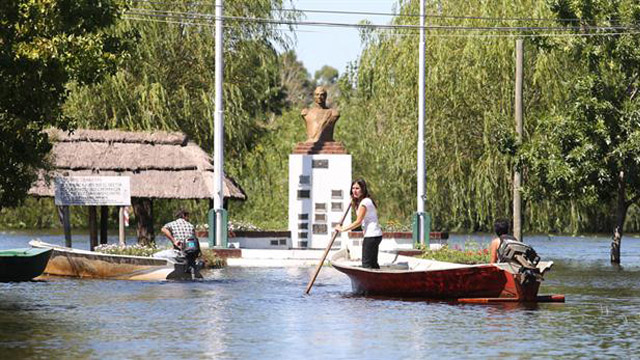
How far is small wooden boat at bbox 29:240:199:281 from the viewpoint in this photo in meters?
34.8

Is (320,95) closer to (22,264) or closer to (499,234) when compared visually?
(22,264)

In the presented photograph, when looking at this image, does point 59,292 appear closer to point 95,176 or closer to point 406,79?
point 95,176

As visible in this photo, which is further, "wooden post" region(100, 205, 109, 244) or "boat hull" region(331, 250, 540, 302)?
"wooden post" region(100, 205, 109, 244)

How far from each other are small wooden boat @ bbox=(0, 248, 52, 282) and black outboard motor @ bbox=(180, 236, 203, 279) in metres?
3.10

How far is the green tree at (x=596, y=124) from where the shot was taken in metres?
42.2

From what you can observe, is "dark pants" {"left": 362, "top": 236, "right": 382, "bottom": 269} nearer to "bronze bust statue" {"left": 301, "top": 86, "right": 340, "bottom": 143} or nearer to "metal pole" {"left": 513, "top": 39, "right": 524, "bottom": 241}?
"metal pole" {"left": 513, "top": 39, "right": 524, "bottom": 241}

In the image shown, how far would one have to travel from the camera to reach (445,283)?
2809 cm

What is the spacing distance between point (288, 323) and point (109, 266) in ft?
43.1

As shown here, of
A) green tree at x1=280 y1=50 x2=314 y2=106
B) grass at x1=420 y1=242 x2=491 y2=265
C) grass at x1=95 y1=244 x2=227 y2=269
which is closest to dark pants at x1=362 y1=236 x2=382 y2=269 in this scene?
grass at x1=420 y1=242 x2=491 y2=265

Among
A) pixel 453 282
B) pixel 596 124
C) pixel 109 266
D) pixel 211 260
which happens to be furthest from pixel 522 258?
pixel 596 124

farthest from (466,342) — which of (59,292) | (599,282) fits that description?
(599,282)

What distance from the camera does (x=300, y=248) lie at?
4684 cm

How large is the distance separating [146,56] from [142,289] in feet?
72.9

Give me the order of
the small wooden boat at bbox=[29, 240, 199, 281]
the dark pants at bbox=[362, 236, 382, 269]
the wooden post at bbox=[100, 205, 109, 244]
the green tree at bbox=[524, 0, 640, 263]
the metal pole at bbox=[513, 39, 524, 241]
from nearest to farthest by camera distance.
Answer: the dark pants at bbox=[362, 236, 382, 269] → the small wooden boat at bbox=[29, 240, 199, 281] → the green tree at bbox=[524, 0, 640, 263] → the metal pole at bbox=[513, 39, 524, 241] → the wooden post at bbox=[100, 205, 109, 244]
